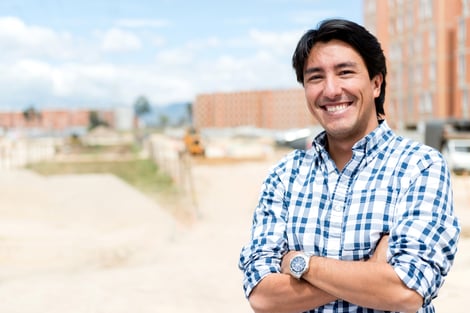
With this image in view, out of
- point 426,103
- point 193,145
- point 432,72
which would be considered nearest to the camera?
point 193,145

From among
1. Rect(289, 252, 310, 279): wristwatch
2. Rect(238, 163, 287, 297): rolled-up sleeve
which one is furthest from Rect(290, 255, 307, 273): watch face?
Rect(238, 163, 287, 297): rolled-up sleeve

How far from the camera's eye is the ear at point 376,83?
2285mm

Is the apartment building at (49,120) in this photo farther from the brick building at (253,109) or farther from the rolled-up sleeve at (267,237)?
the rolled-up sleeve at (267,237)

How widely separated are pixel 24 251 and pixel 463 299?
722 centimetres

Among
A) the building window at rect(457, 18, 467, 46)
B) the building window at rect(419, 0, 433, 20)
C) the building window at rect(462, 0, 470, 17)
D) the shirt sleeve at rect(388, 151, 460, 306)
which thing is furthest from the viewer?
the building window at rect(419, 0, 433, 20)

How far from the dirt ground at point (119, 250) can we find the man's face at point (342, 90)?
4211 mm

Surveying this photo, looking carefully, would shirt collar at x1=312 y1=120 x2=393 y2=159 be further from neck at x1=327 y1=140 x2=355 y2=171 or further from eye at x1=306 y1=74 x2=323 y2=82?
eye at x1=306 y1=74 x2=323 y2=82

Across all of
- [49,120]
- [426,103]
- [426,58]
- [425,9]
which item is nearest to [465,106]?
[426,103]

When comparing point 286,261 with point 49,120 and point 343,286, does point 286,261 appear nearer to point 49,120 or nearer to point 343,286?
point 343,286

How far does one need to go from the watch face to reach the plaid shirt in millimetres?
86

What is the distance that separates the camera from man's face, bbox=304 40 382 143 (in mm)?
2207

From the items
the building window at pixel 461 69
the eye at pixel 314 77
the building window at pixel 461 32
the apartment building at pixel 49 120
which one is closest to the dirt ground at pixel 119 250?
the eye at pixel 314 77

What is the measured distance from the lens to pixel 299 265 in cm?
210

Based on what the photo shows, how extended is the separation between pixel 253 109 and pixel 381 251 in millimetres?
110094
